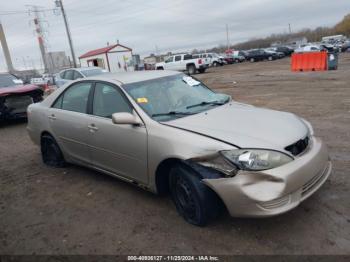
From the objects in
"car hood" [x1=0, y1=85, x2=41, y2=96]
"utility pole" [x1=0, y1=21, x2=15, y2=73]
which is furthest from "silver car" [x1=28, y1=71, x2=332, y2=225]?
"utility pole" [x1=0, y1=21, x2=15, y2=73]

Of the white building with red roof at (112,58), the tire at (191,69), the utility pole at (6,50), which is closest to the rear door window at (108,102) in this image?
the tire at (191,69)

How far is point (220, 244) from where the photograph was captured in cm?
302

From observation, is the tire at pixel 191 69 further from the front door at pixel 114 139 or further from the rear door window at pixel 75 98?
the front door at pixel 114 139

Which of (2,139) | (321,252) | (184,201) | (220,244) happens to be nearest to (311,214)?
(321,252)

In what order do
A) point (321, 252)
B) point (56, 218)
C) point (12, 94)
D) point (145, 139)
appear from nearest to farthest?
point (321, 252) < point (145, 139) < point (56, 218) < point (12, 94)

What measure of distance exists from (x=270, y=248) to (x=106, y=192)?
90.2 inches

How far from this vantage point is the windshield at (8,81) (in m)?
10.7

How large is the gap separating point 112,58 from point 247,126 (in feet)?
127

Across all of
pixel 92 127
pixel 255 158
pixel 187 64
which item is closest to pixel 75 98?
pixel 92 127

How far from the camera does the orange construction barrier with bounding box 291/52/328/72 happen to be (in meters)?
19.9

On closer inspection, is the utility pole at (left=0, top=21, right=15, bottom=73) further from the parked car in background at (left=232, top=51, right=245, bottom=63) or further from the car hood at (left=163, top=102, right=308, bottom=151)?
the car hood at (left=163, top=102, right=308, bottom=151)

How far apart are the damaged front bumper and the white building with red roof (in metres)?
37.7

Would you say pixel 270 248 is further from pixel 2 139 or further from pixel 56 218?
pixel 2 139

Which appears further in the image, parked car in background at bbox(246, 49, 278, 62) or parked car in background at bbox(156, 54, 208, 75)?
parked car in background at bbox(246, 49, 278, 62)
